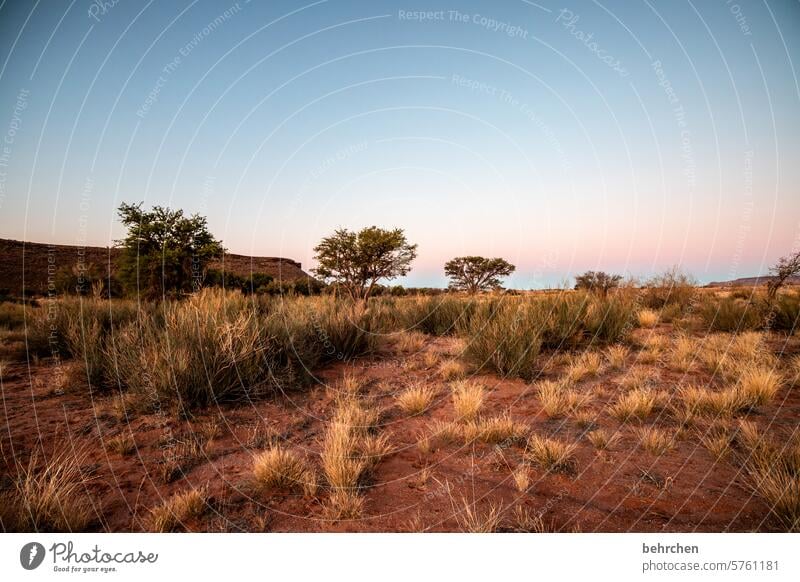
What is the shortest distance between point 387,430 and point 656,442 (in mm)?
2619

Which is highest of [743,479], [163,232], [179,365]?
[163,232]

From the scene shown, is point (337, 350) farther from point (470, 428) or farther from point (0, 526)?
point (0, 526)

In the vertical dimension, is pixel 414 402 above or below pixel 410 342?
below

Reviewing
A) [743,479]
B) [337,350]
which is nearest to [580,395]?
[743,479]

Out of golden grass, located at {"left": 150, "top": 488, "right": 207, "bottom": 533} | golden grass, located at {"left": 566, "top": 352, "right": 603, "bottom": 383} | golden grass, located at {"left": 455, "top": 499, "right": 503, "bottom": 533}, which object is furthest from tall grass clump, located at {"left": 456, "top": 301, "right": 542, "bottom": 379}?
golden grass, located at {"left": 150, "top": 488, "right": 207, "bottom": 533}

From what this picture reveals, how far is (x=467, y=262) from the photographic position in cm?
3691

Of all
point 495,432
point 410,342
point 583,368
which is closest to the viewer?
point 495,432

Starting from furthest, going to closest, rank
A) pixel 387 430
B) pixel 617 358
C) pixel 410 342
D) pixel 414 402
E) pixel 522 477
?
pixel 410 342, pixel 617 358, pixel 414 402, pixel 387 430, pixel 522 477

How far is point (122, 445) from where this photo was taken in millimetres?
3086

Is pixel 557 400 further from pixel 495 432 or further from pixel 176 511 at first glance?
pixel 176 511

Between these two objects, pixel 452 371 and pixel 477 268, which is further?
pixel 477 268

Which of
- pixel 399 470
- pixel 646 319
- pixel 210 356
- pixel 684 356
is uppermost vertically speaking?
pixel 646 319

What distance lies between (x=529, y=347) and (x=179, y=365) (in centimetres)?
510

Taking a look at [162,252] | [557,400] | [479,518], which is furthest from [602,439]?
[162,252]
